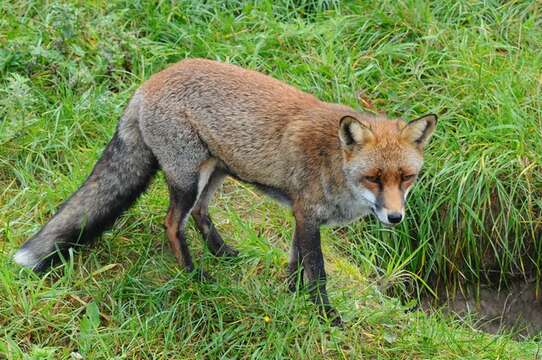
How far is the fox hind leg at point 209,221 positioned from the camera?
18.7 ft

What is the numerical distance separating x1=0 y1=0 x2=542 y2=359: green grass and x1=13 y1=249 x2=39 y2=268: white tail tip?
0.08 metres

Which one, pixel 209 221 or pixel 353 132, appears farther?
pixel 209 221

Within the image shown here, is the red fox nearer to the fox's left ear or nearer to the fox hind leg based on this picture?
the fox's left ear

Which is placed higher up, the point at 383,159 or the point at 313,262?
the point at 383,159

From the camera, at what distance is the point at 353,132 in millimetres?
4922

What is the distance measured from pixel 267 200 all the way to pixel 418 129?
1.67 metres

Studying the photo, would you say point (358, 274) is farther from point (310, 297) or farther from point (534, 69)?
point (534, 69)

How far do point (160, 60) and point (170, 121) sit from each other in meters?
2.04

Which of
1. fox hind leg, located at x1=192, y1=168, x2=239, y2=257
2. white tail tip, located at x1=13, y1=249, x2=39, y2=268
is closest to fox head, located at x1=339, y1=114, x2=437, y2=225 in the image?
fox hind leg, located at x1=192, y1=168, x2=239, y2=257

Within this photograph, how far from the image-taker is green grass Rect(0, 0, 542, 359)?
5059mm

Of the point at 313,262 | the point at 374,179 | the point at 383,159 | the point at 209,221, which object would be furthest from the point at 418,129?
the point at 209,221

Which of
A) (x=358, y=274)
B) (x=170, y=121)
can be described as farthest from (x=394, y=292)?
(x=170, y=121)

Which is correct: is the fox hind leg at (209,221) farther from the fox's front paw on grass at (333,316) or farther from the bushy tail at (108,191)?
the fox's front paw on grass at (333,316)

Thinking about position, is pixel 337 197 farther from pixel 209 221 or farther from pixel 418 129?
pixel 209 221
